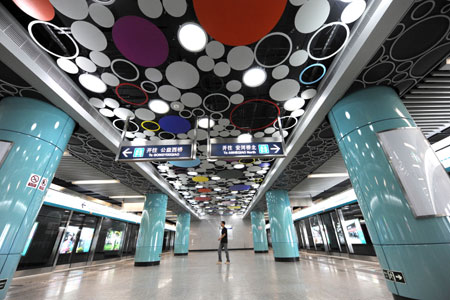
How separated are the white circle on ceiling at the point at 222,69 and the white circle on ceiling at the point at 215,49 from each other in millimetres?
209

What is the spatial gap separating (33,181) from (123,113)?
2527mm

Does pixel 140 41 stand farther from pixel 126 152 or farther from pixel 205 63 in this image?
pixel 126 152

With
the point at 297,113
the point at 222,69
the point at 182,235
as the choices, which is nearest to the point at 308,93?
the point at 297,113

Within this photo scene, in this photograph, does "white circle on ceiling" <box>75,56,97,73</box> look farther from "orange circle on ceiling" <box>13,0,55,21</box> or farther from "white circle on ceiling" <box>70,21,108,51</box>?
"orange circle on ceiling" <box>13,0,55,21</box>

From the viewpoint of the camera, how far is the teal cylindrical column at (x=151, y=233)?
9891mm

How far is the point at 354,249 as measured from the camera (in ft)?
35.1

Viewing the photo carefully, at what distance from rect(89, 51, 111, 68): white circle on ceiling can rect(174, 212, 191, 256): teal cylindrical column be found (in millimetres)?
18669

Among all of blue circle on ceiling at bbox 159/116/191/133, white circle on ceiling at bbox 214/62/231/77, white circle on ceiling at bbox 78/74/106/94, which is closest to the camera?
white circle on ceiling at bbox 214/62/231/77

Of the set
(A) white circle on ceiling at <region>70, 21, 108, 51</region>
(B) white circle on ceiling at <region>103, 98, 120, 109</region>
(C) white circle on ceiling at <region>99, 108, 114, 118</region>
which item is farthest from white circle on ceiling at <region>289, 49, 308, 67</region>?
(C) white circle on ceiling at <region>99, 108, 114, 118</region>

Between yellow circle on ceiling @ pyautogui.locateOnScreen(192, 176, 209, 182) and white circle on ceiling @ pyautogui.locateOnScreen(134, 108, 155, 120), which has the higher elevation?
white circle on ceiling @ pyautogui.locateOnScreen(134, 108, 155, 120)

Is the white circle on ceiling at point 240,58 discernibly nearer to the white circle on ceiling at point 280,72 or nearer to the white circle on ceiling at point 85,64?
the white circle on ceiling at point 280,72

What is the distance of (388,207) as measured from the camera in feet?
10.4

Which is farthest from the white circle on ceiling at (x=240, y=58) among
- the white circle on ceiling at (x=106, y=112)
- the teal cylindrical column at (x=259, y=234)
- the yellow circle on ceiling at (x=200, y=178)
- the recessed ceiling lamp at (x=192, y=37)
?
the teal cylindrical column at (x=259, y=234)

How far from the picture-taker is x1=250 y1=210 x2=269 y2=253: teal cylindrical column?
1828cm
